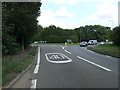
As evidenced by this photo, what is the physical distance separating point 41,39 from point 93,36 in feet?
113

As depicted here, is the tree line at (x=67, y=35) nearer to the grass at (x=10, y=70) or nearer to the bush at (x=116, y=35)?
the bush at (x=116, y=35)

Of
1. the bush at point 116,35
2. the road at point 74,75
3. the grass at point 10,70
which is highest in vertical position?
Answer: the bush at point 116,35

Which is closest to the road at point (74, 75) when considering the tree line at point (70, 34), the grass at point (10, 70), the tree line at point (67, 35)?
the grass at point (10, 70)

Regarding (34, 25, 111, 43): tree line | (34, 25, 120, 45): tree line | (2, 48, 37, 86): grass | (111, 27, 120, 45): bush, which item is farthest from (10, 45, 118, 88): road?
(34, 25, 111, 43): tree line

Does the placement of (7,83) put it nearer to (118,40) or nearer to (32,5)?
(32,5)

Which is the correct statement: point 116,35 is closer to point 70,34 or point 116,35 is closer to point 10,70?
point 10,70

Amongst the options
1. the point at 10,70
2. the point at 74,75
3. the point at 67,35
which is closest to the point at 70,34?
the point at 67,35

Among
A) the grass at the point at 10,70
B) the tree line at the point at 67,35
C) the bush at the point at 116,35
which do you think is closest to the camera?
the grass at the point at 10,70

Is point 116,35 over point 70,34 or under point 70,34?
under

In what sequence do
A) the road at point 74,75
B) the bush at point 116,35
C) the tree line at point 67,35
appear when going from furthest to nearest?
the tree line at point 67,35 → the bush at point 116,35 → the road at point 74,75

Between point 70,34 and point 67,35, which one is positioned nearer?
point 67,35

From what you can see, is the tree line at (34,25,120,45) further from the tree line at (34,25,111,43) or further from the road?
the road

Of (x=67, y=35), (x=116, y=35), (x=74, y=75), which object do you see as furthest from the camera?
(x=67, y=35)

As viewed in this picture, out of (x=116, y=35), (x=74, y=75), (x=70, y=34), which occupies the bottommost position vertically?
(x=74, y=75)
